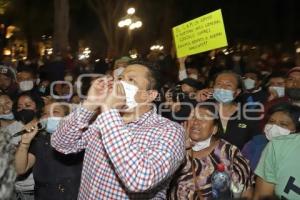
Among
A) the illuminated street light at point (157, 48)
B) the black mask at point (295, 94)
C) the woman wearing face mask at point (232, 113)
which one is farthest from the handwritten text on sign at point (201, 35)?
the illuminated street light at point (157, 48)

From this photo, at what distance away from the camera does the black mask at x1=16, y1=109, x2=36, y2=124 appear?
210 inches

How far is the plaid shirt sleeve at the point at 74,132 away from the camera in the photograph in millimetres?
3396

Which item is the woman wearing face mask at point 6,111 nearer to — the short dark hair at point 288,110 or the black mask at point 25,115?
the black mask at point 25,115

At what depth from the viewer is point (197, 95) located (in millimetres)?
6191

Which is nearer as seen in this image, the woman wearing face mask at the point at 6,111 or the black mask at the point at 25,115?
the black mask at the point at 25,115

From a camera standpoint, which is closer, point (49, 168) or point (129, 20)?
point (49, 168)

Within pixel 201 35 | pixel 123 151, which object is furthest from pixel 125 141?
pixel 201 35

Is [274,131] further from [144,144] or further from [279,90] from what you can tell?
[279,90]

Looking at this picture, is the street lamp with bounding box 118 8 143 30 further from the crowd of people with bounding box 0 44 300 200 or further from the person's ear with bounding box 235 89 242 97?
the person's ear with bounding box 235 89 242 97

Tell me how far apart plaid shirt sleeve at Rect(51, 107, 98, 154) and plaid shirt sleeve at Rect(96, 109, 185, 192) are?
2.05ft

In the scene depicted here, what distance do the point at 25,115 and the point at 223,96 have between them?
7.74 ft

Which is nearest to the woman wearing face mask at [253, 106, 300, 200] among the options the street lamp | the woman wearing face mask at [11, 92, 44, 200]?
the woman wearing face mask at [11, 92, 44, 200]

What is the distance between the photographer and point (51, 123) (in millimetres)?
4602

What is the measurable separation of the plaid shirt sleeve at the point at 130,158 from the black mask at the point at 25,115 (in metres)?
2.75
